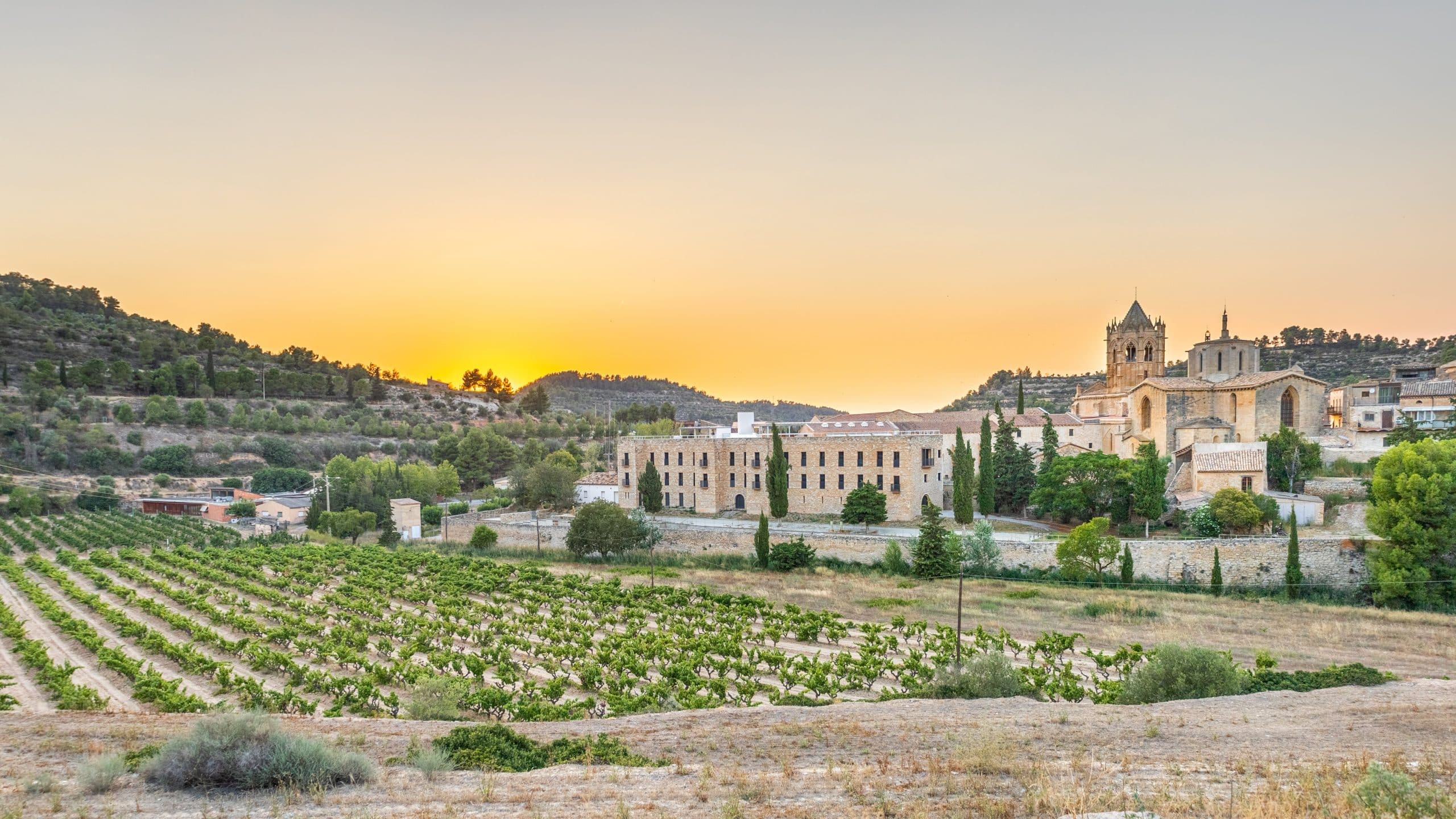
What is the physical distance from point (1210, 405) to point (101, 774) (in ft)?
163

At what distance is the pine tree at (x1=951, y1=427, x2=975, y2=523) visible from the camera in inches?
1555

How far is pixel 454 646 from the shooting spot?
23250 mm

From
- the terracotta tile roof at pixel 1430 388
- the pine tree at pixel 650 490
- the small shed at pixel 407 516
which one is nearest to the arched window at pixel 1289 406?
the terracotta tile roof at pixel 1430 388

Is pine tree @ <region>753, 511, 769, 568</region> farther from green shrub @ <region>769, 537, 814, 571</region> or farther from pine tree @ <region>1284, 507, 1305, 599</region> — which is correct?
pine tree @ <region>1284, 507, 1305, 599</region>

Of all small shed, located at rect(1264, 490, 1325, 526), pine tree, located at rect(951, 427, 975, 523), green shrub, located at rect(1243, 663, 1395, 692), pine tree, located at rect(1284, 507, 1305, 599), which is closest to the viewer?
green shrub, located at rect(1243, 663, 1395, 692)

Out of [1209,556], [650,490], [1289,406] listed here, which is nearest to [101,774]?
[1209,556]

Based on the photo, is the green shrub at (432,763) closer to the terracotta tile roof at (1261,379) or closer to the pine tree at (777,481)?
the pine tree at (777,481)

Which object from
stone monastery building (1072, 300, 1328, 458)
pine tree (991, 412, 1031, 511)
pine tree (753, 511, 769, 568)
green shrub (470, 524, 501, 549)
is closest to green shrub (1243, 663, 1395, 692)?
pine tree (753, 511, 769, 568)

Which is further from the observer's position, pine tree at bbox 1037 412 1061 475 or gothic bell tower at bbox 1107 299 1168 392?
gothic bell tower at bbox 1107 299 1168 392

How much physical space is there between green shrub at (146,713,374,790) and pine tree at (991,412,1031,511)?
38.8m

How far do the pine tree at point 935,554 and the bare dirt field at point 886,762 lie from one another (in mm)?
17342

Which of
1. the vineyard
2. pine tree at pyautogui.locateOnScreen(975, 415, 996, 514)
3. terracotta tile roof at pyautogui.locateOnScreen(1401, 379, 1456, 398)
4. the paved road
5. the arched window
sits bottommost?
the vineyard

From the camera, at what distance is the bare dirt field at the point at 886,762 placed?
892cm

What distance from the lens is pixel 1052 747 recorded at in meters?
11.6
